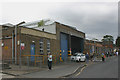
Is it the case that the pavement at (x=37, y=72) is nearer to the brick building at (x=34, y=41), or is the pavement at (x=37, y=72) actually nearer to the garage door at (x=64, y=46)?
the brick building at (x=34, y=41)

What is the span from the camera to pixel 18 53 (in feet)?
58.7

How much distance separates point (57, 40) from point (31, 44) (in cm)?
697

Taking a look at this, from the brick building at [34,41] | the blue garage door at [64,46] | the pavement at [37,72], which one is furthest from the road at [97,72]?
the blue garage door at [64,46]

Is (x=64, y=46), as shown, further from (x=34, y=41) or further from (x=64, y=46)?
(x=34, y=41)

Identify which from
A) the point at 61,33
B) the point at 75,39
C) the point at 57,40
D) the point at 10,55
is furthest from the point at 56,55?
the point at 75,39

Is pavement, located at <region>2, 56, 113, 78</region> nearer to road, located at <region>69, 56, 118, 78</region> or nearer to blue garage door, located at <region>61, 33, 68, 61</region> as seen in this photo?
road, located at <region>69, 56, 118, 78</region>

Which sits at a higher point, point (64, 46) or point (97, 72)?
point (64, 46)

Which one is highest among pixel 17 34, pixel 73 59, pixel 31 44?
pixel 17 34

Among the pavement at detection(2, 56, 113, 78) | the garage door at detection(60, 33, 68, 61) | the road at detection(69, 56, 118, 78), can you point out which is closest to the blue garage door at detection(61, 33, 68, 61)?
the garage door at detection(60, 33, 68, 61)

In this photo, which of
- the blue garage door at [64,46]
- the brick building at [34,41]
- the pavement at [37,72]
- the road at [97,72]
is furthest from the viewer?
the blue garage door at [64,46]

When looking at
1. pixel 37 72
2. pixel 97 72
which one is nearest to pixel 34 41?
pixel 37 72

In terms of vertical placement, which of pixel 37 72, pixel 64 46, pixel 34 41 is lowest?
pixel 37 72

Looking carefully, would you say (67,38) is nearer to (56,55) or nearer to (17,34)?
(56,55)

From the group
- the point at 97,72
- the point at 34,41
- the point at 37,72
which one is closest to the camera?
the point at 97,72
